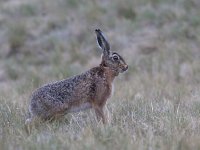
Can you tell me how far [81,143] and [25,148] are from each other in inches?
21.9

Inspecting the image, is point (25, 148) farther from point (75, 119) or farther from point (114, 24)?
point (114, 24)

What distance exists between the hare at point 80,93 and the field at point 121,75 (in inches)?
7.2

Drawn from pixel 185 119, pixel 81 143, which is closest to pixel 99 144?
pixel 81 143

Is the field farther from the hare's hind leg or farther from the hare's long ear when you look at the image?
the hare's long ear

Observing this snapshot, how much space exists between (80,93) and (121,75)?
6.07 metres

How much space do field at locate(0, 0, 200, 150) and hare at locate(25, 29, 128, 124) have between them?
0.18 meters

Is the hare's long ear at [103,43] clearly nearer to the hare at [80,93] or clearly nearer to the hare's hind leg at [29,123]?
the hare at [80,93]

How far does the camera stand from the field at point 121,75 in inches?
260

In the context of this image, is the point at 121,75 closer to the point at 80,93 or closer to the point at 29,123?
the point at 80,93

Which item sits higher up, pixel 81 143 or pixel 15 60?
pixel 15 60

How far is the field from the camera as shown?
6.61 metres

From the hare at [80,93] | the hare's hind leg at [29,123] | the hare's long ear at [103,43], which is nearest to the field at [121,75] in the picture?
the hare's hind leg at [29,123]

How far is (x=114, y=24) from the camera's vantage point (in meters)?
17.2

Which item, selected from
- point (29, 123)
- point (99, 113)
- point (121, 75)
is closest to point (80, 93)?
point (99, 113)
